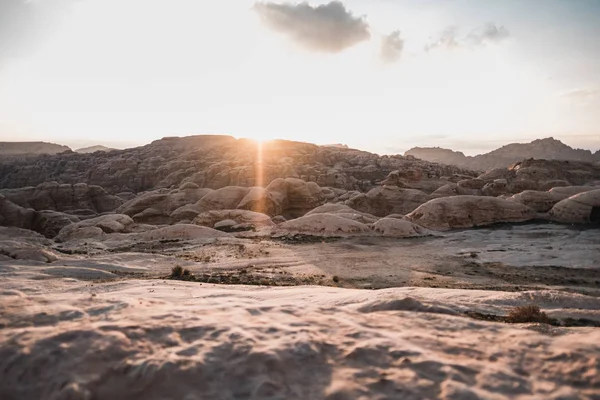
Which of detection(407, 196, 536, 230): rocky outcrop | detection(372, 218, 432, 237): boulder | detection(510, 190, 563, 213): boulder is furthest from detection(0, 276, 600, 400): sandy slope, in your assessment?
detection(510, 190, 563, 213): boulder

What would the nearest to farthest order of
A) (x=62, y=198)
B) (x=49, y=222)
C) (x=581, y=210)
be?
(x=581, y=210) → (x=49, y=222) → (x=62, y=198)

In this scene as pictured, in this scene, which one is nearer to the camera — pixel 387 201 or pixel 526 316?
pixel 526 316

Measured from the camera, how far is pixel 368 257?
61.4 feet

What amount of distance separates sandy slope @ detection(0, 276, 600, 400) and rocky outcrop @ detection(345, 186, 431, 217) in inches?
1291

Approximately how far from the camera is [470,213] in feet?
94.3

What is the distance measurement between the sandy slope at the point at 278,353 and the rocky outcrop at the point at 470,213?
23.9 metres

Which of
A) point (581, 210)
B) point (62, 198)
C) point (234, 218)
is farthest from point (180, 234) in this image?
point (62, 198)

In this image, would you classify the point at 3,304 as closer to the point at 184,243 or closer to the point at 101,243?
the point at 184,243

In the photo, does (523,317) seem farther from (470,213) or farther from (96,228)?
(96,228)

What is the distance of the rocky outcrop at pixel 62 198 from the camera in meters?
47.8

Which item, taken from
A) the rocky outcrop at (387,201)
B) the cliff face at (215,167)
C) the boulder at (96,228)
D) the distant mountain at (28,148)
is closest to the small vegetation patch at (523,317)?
the boulder at (96,228)

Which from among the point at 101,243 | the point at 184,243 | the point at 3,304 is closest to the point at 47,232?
the point at 101,243

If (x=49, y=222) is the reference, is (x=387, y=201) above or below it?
above

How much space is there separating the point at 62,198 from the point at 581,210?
190ft
